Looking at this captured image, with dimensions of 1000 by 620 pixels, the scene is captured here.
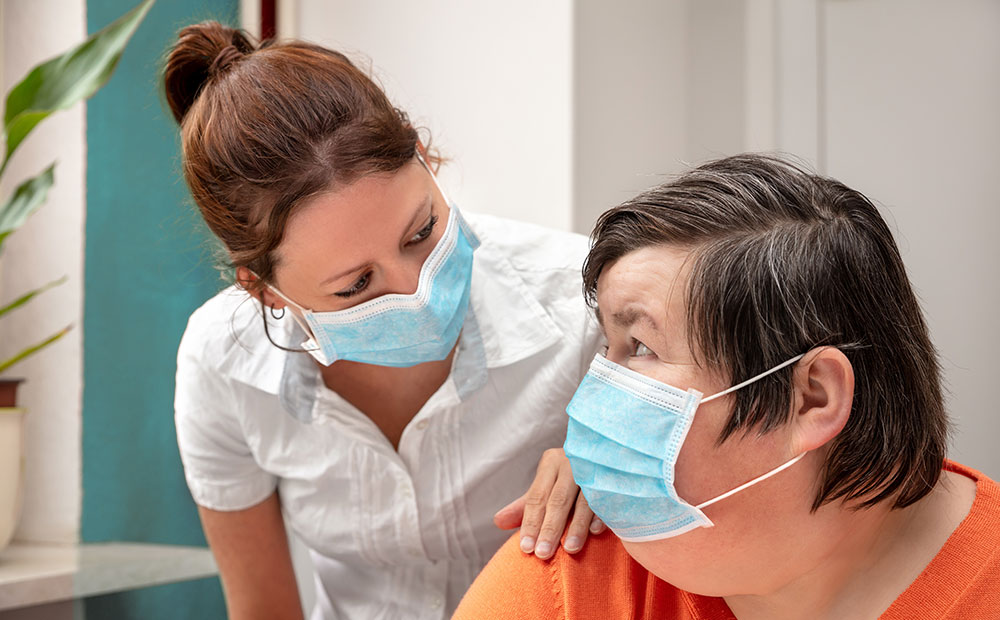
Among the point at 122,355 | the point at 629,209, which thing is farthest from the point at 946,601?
the point at 122,355

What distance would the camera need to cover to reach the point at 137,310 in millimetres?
2502

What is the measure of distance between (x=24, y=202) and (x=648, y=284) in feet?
4.44

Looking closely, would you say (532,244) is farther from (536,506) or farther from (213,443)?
(213,443)

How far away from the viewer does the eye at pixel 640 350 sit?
3.51 feet

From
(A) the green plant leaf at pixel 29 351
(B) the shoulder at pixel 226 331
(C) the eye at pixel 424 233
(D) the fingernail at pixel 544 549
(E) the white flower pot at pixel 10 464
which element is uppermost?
(C) the eye at pixel 424 233

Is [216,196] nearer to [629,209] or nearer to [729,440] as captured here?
[629,209]

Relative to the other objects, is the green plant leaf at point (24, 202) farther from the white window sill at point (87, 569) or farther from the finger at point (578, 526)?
the finger at point (578, 526)

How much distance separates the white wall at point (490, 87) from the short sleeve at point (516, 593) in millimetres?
1133

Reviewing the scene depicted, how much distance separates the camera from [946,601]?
1021 mm

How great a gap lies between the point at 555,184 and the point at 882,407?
4.27 feet

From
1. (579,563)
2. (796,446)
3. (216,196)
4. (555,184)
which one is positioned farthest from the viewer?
(555,184)

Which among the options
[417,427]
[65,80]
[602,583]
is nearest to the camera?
[602,583]

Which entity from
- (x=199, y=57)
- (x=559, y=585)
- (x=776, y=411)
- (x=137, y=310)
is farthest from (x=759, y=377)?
(x=137, y=310)

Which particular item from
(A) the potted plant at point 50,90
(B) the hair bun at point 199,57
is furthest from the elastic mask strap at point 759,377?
(A) the potted plant at point 50,90
